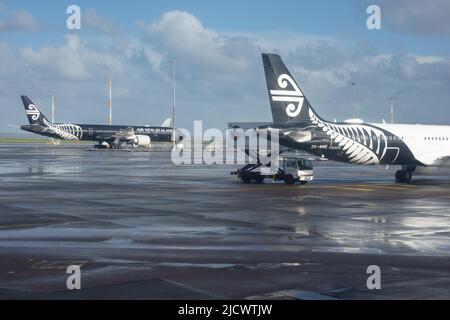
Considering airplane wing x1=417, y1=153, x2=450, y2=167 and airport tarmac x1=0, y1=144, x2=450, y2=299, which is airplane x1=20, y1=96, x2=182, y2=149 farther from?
airport tarmac x1=0, y1=144, x2=450, y2=299

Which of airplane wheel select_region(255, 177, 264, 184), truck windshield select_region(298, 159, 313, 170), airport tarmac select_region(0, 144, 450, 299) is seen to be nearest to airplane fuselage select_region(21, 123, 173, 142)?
airplane wheel select_region(255, 177, 264, 184)

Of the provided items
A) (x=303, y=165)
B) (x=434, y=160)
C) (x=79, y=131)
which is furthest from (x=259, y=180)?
(x=79, y=131)

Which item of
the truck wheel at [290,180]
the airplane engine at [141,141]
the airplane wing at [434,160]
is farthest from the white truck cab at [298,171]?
the airplane engine at [141,141]

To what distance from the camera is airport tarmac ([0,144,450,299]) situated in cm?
1291

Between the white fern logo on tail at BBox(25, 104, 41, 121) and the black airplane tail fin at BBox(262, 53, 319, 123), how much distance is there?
280 feet

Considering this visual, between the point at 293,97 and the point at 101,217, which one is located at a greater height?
the point at 293,97

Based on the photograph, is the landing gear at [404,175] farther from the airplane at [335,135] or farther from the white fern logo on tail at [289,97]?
the white fern logo on tail at [289,97]

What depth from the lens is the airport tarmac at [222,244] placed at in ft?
42.4

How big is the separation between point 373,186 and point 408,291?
30.0 metres

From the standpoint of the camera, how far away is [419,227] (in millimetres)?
22328

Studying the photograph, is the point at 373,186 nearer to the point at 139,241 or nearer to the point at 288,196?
the point at 288,196

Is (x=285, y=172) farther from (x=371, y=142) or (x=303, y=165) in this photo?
(x=371, y=142)

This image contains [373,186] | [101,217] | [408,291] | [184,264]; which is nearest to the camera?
[408,291]
